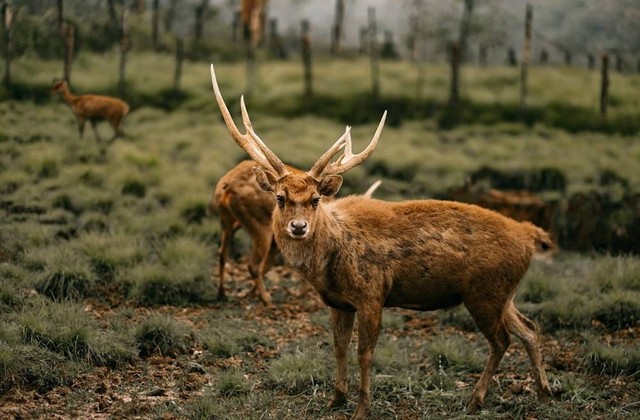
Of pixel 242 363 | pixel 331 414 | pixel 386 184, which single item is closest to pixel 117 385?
pixel 242 363

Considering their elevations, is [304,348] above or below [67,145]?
below

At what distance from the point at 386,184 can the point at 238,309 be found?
6936 mm

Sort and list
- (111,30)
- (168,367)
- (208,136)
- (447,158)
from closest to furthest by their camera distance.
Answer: (168,367)
(111,30)
(208,136)
(447,158)

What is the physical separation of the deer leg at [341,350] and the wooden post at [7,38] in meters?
6.89

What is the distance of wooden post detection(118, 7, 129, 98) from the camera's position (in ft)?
44.5

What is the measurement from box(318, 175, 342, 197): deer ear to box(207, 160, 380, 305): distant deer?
10.4 feet

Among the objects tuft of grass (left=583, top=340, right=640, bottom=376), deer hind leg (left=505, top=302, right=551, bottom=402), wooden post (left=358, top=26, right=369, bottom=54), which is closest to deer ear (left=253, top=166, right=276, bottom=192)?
deer hind leg (left=505, top=302, right=551, bottom=402)

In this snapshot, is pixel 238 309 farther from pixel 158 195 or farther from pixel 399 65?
pixel 399 65

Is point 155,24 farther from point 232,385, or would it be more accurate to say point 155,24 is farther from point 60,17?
point 232,385

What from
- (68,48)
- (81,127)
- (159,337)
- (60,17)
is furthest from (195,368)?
(60,17)

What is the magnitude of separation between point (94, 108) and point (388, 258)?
772 cm

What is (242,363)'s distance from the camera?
22.7 ft

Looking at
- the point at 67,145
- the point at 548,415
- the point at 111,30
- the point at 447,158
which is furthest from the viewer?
the point at 447,158

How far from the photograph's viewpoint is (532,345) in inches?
239
